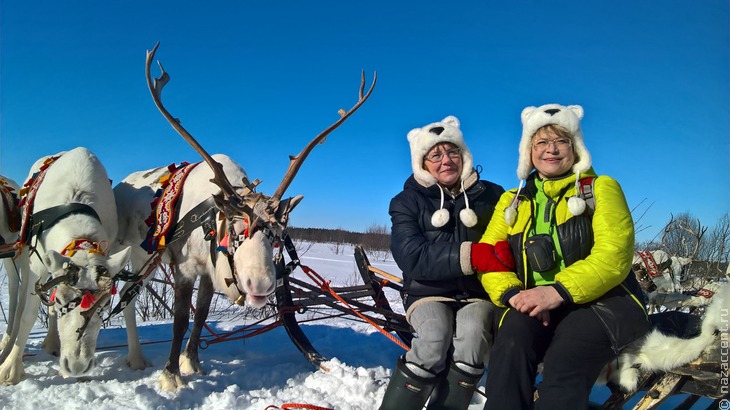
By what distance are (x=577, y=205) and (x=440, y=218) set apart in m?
0.79

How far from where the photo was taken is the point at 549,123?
265 centimetres

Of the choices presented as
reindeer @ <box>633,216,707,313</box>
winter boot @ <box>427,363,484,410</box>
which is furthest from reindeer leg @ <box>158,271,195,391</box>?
reindeer @ <box>633,216,707,313</box>

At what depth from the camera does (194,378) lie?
3547 millimetres

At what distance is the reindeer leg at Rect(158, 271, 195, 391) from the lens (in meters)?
3.29

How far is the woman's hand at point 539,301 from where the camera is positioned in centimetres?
220

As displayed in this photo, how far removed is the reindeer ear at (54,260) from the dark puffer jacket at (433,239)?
2.11 m

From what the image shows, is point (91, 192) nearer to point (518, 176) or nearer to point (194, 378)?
point (194, 378)

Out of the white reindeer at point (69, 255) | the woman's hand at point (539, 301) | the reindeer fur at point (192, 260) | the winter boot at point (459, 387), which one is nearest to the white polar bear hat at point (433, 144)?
the woman's hand at point (539, 301)

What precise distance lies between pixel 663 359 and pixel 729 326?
0.96ft

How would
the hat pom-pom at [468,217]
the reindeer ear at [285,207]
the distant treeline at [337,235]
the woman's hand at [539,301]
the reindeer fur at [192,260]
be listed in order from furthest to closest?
the distant treeline at [337,235] < the reindeer ear at [285,207] < the reindeer fur at [192,260] < the hat pom-pom at [468,217] < the woman's hand at [539,301]

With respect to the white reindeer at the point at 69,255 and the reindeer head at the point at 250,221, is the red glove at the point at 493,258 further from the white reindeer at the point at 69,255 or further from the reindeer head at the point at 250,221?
the white reindeer at the point at 69,255

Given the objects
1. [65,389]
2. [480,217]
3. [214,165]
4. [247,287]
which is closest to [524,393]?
[480,217]

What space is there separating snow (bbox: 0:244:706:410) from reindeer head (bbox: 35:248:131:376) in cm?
29

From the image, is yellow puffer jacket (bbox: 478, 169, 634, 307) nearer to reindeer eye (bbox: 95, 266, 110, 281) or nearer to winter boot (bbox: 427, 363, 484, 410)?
winter boot (bbox: 427, 363, 484, 410)
